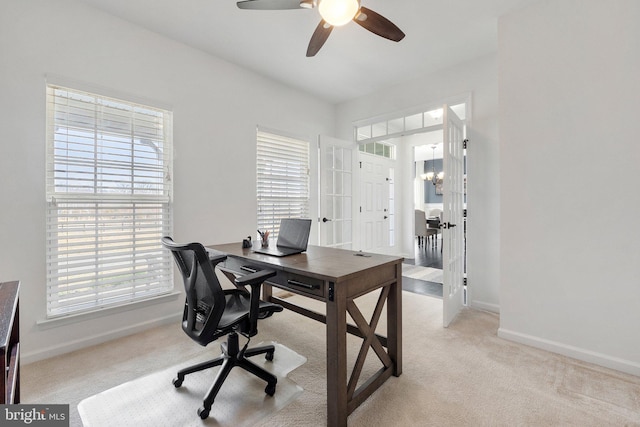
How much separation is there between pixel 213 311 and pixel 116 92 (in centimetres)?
212

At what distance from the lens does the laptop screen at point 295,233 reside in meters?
2.12

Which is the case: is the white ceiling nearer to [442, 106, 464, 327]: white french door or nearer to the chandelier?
[442, 106, 464, 327]: white french door

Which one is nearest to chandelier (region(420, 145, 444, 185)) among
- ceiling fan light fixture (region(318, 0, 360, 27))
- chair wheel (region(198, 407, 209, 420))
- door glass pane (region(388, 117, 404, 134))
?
door glass pane (region(388, 117, 404, 134))

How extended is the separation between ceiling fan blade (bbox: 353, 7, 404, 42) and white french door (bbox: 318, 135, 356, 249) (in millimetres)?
1936

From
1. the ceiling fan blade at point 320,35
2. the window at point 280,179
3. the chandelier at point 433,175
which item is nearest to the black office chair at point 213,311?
the ceiling fan blade at point 320,35

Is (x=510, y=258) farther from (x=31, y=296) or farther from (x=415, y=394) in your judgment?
(x=31, y=296)

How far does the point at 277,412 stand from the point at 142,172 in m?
2.26

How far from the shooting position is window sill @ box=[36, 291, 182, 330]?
2.14 meters

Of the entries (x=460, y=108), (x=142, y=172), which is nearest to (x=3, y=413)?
(x=142, y=172)

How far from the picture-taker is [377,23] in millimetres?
1806

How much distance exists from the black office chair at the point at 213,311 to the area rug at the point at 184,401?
7 centimetres

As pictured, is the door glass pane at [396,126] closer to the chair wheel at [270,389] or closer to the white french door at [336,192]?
the white french door at [336,192]

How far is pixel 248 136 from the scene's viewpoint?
3354mm

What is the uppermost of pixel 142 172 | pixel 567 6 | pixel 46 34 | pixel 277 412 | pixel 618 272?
pixel 567 6
